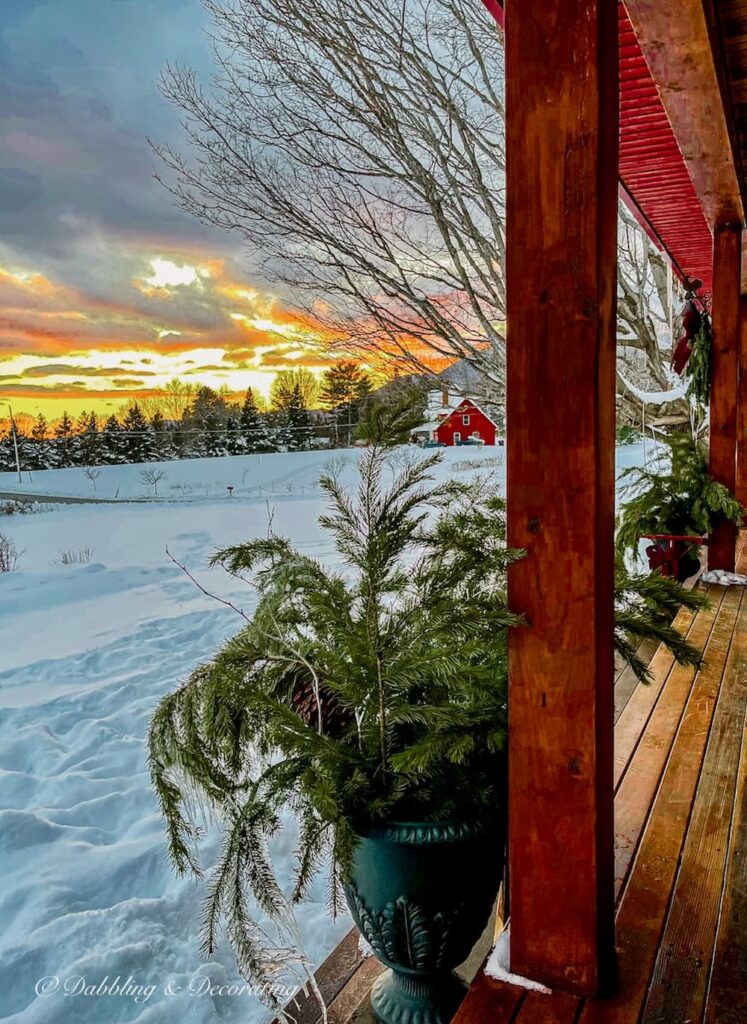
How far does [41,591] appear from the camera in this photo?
6.46 metres

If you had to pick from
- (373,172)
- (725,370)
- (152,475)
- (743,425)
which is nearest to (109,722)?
(152,475)

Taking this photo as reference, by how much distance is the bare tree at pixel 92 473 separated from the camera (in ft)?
20.6

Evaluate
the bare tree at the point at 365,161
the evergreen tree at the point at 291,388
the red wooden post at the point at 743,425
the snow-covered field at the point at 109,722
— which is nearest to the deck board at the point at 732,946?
the snow-covered field at the point at 109,722

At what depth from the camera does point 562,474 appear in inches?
36.6

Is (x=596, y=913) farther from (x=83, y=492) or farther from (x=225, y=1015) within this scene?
(x=83, y=492)

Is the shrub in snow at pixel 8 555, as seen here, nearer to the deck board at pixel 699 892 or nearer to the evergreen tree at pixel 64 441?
the evergreen tree at pixel 64 441

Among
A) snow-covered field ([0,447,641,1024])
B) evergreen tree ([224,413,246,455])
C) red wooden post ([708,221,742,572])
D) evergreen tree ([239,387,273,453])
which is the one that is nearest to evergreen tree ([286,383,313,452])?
snow-covered field ([0,447,641,1024])

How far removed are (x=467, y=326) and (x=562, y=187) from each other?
6.36m

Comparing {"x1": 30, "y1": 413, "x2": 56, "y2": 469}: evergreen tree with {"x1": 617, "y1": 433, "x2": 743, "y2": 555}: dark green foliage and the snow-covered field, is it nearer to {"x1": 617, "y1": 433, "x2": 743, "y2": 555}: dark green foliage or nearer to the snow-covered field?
the snow-covered field

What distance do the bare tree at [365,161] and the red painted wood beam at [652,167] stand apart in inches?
110

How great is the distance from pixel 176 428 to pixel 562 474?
536 cm

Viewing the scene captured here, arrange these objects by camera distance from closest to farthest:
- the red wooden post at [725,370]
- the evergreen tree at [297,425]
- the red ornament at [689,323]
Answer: the red wooden post at [725,370], the red ornament at [689,323], the evergreen tree at [297,425]

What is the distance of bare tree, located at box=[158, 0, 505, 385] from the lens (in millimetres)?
6070

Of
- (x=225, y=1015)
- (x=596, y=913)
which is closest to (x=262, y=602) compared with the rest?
(x=596, y=913)
